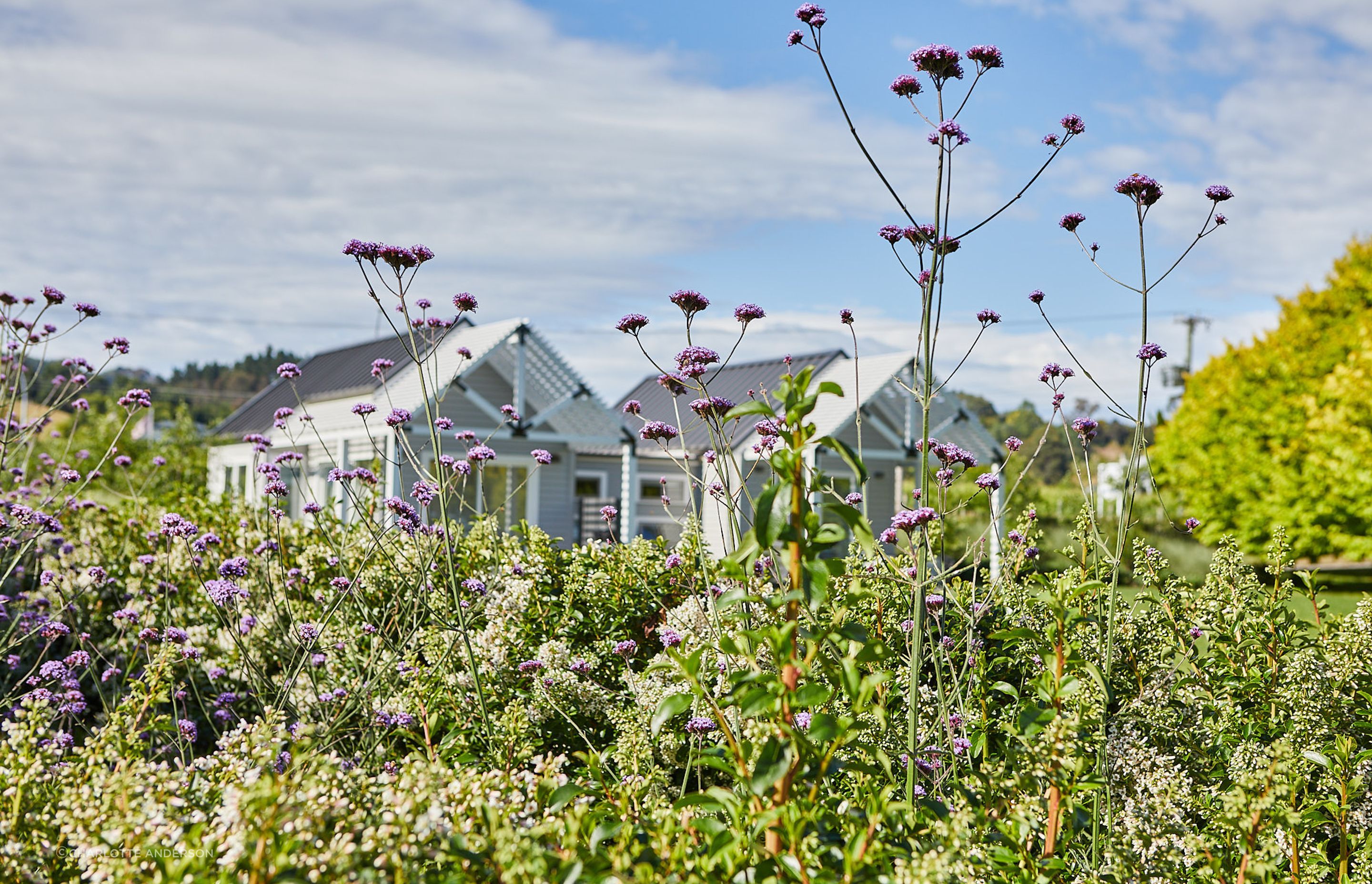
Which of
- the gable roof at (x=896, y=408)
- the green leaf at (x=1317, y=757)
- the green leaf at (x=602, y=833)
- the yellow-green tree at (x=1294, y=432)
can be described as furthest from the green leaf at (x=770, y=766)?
the yellow-green tree at (x=1294, y=432)

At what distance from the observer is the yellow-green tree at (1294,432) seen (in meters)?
15.8

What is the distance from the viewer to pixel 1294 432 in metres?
18.0

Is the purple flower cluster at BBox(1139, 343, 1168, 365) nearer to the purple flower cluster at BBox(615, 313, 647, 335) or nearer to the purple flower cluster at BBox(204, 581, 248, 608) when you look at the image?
the purple flower cluster at BBox(615, 313, 647, 335)

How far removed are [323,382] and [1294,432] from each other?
67.4ft

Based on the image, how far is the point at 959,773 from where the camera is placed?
2963 millimetres

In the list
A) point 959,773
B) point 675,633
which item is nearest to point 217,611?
point 675,633

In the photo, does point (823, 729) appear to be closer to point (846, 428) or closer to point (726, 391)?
point (846, 428)

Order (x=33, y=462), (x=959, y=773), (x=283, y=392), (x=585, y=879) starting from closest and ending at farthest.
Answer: (x=585, y=879)
(x=959, y=773)
(x=33, y=462)
(x=283, y=392)

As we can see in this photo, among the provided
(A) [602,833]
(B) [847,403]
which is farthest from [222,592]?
(B) [847,403]

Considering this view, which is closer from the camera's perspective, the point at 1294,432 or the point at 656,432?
the point at 656,432

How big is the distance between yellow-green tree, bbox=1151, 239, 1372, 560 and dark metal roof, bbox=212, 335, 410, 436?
52.0 ft

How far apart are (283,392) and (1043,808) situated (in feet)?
86.5

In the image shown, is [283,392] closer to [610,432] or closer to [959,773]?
[610,432]

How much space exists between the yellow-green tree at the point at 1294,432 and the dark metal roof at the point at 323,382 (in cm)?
1584
